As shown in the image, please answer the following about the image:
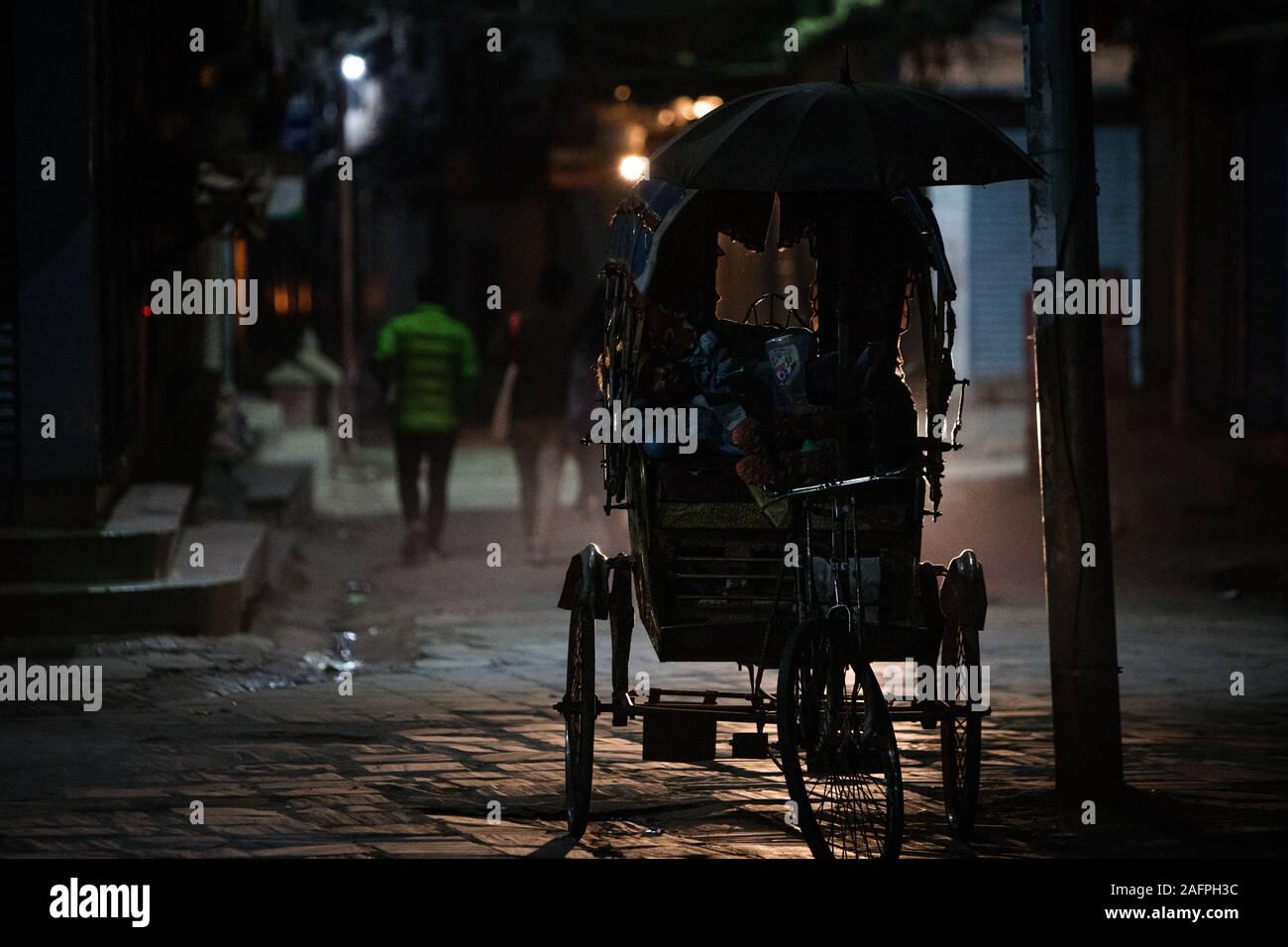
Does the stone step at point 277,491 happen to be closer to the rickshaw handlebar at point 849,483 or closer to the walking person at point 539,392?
the walking person at point 539,392

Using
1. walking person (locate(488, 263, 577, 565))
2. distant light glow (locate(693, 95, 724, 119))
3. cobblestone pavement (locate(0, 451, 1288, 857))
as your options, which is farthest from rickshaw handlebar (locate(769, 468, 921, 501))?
distant light glow (locate(693, 95, 724, 119))

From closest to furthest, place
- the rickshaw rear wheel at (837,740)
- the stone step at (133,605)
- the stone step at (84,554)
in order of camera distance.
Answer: the rickshaw rear wheel at (837,740) < the stone step at (133,605) < the stone step at (84,554)

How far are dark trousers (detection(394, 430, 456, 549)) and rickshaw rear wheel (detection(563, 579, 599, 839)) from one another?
9.28 metres

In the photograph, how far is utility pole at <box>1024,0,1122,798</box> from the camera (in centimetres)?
785

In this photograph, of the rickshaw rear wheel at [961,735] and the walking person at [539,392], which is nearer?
the rickshaw rear wheel at [961,735]

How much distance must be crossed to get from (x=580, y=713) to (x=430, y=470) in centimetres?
974

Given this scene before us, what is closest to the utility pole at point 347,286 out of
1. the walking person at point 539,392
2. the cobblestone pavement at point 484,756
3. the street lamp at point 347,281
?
the street lamp at point 347,281

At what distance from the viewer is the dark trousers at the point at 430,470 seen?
17281 millimetres

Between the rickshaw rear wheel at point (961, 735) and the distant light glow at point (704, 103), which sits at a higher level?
the distant light glow at point (704, 103)

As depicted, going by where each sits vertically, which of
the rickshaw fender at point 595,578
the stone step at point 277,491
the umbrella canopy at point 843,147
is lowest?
the rickshaw fender at point 595,578

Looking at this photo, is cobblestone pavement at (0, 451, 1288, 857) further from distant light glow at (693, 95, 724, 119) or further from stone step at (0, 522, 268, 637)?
distant light glow at (693, 95, 724, 119)

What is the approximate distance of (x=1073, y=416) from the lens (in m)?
7.89

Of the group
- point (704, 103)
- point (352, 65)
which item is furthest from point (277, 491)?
point (704, 103)

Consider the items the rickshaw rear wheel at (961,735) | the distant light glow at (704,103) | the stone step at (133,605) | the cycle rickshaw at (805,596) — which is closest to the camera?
the cycle rickshaw at (805,596)
